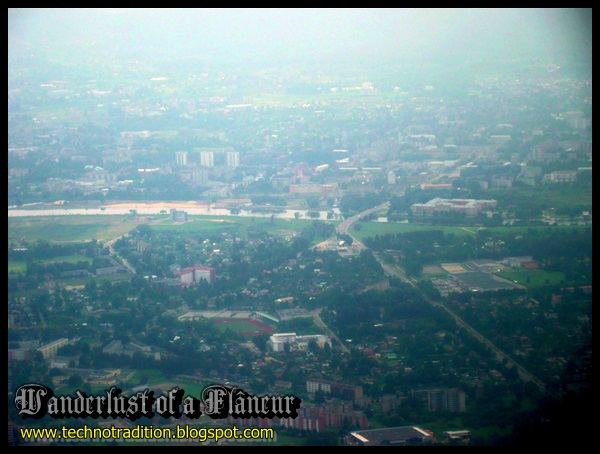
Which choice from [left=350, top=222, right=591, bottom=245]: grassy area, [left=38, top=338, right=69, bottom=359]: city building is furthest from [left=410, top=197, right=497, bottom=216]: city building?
[left=38, top=338, right=69, bottom=359]: city building

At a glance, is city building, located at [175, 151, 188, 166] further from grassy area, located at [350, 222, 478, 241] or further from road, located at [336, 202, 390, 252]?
grassy area, located at [350, 222, 478, 241]

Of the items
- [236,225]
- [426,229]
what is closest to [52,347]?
[236,225]

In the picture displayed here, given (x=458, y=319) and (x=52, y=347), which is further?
(x=458, y=319)

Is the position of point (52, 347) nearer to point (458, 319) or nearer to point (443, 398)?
point (443, 398)

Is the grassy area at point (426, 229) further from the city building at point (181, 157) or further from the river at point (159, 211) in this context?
the city building at point (181, 157)

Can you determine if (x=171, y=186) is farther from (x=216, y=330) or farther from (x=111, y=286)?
(x=216, y=330)

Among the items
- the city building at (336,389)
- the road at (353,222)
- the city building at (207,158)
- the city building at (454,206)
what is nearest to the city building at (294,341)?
the city building at (336,389)
